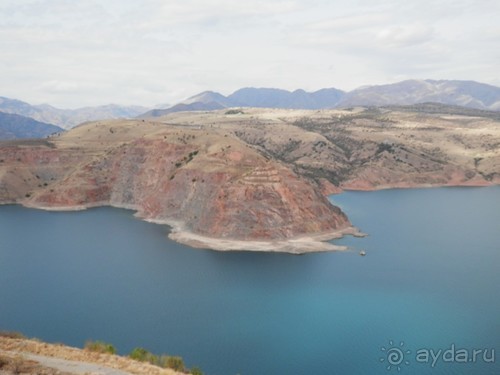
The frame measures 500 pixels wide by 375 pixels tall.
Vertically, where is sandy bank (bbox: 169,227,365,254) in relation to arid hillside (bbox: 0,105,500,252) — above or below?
below

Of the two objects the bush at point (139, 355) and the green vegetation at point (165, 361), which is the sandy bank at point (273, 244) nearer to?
the bush at point (139, 355)

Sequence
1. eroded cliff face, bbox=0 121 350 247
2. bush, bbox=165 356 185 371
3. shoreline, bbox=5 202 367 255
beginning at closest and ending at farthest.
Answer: bush, bbox=165 356 185 371, shoreline, bbox=5 202 367 255, eroded cliff face, bbox=0 121 350 247

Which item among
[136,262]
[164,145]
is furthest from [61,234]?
[164,145]

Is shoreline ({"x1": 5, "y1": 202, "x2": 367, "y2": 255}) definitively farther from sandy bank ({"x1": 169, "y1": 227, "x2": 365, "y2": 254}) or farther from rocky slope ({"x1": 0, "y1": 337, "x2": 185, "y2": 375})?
rocky slope ({"x1": 0, "y1": 337, "x2": 185, "y2": 375})

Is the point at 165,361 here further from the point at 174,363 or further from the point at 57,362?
the point at 57,362

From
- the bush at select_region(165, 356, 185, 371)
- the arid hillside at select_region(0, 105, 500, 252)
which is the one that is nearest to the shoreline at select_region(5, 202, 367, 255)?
the arid hillside at select_region(0, 105, 500, 252)

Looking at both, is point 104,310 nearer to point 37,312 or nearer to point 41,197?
point 37,312
